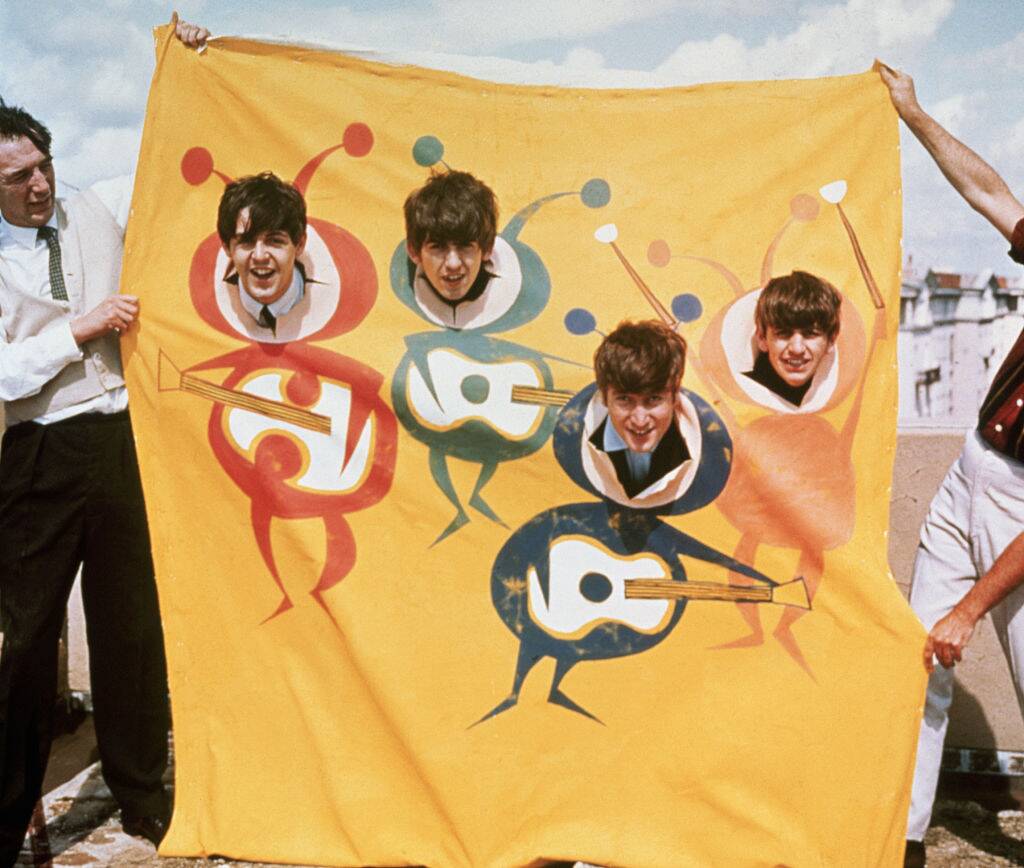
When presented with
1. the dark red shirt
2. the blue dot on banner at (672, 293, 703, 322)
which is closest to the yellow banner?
the blue dot on banner at (672, 293, 703, 322)

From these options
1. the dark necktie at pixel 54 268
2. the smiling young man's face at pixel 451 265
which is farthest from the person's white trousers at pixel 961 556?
the dark necktie at pixel 54 268

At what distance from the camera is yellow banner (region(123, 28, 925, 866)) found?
2633mm

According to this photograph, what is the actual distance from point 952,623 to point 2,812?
2.36 metres

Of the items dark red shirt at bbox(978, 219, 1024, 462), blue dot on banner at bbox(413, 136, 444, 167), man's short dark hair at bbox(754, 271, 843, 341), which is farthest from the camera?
blue dot on banner at bbox(413, 136, 444, 167)

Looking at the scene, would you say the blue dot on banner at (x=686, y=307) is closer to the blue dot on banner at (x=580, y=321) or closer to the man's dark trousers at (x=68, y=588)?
the blue dot on banner at (x=580, y=321)

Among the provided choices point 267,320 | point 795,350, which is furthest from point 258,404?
point 795,350

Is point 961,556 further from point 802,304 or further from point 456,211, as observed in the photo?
point 456,211

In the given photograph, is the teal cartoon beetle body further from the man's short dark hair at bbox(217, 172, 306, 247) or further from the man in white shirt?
the man in white shirt

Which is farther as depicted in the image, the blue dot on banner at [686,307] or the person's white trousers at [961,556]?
the blue dot on banner at [686,307]

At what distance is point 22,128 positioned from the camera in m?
2.68

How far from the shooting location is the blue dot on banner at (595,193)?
2707mm

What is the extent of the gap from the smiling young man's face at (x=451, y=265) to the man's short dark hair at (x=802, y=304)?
714 millimetres

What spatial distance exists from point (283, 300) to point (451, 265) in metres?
0.45

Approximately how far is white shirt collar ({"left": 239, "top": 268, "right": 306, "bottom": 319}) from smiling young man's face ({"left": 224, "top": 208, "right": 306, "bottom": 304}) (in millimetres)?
10
